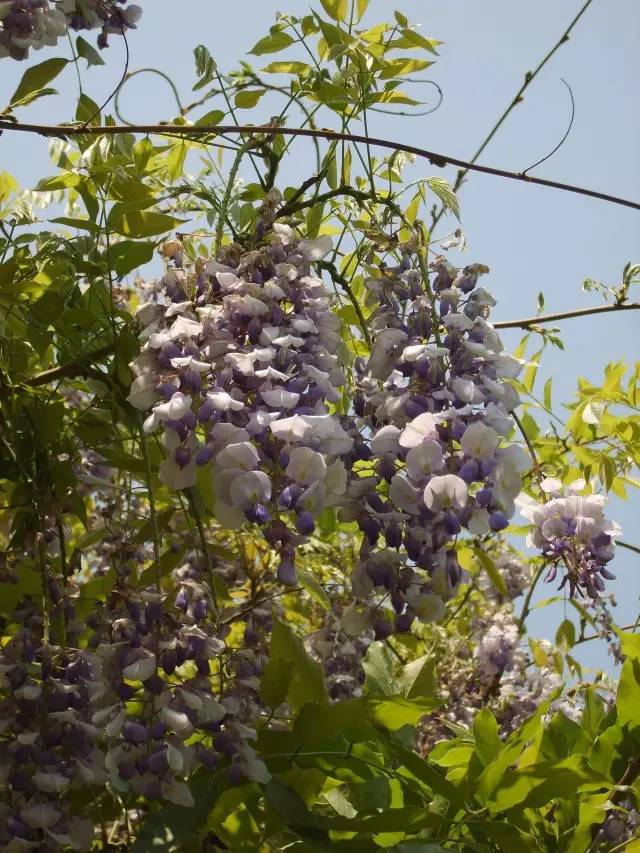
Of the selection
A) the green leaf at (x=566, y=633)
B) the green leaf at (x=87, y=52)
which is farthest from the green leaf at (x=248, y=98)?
the green leaf at (x=566, y=633)

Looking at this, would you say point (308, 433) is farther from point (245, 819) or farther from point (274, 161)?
point (274, 161)

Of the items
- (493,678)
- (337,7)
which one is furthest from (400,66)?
(493,678)

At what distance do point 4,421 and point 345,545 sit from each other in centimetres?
112

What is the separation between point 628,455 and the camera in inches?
57.9

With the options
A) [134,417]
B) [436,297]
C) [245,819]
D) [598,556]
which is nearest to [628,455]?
[598,556]

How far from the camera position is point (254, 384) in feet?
2.91

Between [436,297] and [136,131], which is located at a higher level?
[136,131]

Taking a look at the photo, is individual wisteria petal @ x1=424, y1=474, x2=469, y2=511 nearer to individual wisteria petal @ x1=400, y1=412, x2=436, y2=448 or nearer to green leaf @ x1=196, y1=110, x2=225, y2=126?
individual wisteria petal @ x1=400, y1=412, x2=436, y2=448

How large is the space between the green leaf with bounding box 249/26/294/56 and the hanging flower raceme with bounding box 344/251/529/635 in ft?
1.39

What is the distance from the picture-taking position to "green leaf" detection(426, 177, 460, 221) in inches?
42.6

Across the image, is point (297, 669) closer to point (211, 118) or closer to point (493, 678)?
point (211, 118)

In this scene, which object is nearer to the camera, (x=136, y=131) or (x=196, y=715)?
(x=196, y=715)

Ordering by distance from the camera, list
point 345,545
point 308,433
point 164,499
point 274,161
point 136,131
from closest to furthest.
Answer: point 308,433 → point 136,131 → point 274,161 → point 164,499 → point 345,545

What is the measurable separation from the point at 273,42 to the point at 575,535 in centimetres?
69
